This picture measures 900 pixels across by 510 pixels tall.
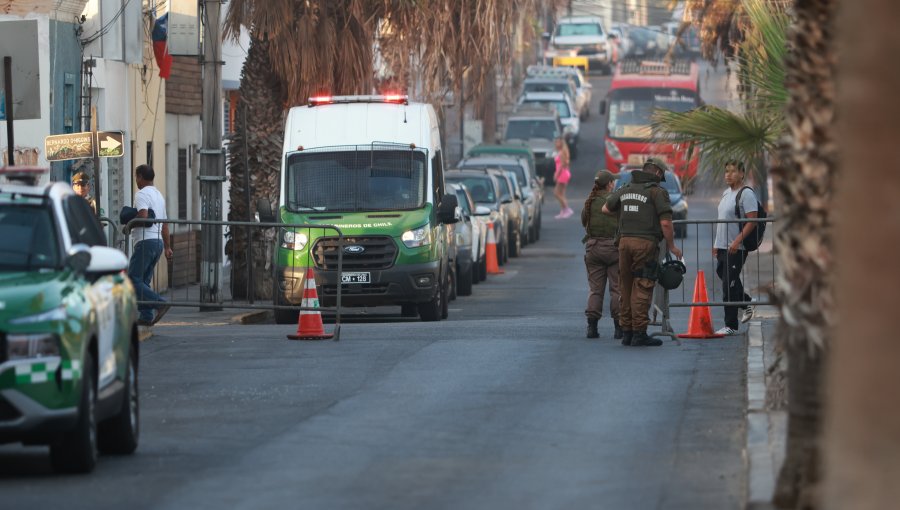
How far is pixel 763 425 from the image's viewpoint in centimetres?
1120

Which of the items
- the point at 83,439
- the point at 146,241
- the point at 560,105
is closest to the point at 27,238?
the point at 83,439

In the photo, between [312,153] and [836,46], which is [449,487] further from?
[312,153]

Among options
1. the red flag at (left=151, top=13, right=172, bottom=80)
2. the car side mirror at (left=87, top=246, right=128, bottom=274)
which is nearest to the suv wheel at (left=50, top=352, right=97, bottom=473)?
the car side mirror at (left=87, top=246, right=128, bottom=274)

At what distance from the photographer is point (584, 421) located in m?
12.4

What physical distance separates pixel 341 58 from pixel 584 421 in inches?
622

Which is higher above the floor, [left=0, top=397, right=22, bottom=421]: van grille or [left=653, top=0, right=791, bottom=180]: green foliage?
[left=653, top=0, right=791, bottom=180]: green foliage

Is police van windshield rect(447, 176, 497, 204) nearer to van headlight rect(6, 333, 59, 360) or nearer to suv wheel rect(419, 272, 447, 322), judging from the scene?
suv wheel rect(419, 272, 447, 322)

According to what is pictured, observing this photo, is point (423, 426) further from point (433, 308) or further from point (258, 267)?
point (258, 267)

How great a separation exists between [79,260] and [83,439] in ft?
3.09

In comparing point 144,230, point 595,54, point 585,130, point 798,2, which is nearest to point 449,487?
point 798,2

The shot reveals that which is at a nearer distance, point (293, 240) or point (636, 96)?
point (293, 240)

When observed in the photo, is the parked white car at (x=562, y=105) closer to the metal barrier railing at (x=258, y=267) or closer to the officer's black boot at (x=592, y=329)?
the metal barrier railing at (x=258, y=267)

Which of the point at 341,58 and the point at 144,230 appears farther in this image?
the point at 341,58

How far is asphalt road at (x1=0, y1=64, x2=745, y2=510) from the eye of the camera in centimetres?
969
